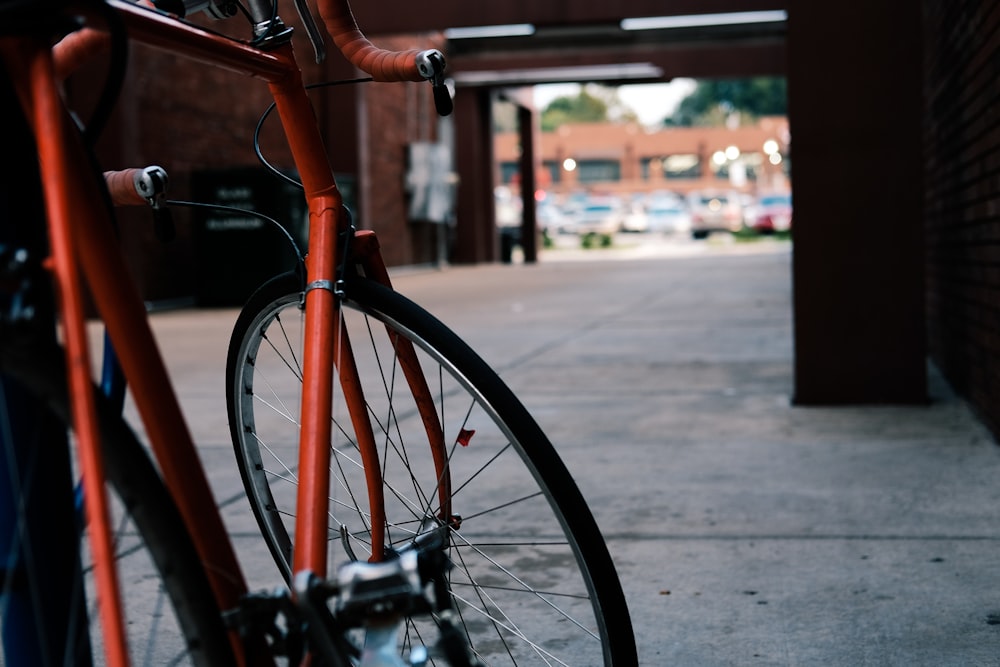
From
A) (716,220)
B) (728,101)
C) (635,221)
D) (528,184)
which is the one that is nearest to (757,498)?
(528,184)

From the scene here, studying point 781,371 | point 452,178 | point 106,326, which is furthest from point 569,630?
point 452,178

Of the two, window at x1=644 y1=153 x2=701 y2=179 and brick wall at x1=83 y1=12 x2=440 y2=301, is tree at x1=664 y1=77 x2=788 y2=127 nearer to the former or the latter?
window at x1=644 y1=153 x2=701 y2=179

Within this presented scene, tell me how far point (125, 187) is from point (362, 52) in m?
0.46

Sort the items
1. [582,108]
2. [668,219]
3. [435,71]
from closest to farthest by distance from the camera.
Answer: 1. [435,71]
2. [668,219]
3. [582,108]

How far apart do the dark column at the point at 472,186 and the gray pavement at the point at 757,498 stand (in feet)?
64.1

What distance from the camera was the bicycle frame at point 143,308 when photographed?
1.41 metres

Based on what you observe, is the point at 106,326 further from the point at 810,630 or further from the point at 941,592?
the point at 941,592

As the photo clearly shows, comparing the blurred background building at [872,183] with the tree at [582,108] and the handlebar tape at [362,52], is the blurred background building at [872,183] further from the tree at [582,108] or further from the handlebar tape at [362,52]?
the tree at [582,108]

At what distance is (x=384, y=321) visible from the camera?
2.01 metres

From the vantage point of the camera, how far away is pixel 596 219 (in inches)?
2178

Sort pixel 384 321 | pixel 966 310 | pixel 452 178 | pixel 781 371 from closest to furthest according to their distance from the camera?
pixel 384 321
pixel 966 310
pixel 781 371
pixel 452 178

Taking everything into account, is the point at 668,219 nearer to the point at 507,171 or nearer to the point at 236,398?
the point at 507,171

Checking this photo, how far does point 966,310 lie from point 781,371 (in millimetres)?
1858

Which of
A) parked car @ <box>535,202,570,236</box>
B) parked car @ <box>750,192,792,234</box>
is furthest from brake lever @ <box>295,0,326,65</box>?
parked car @ <box>535,202,570,236</box>
